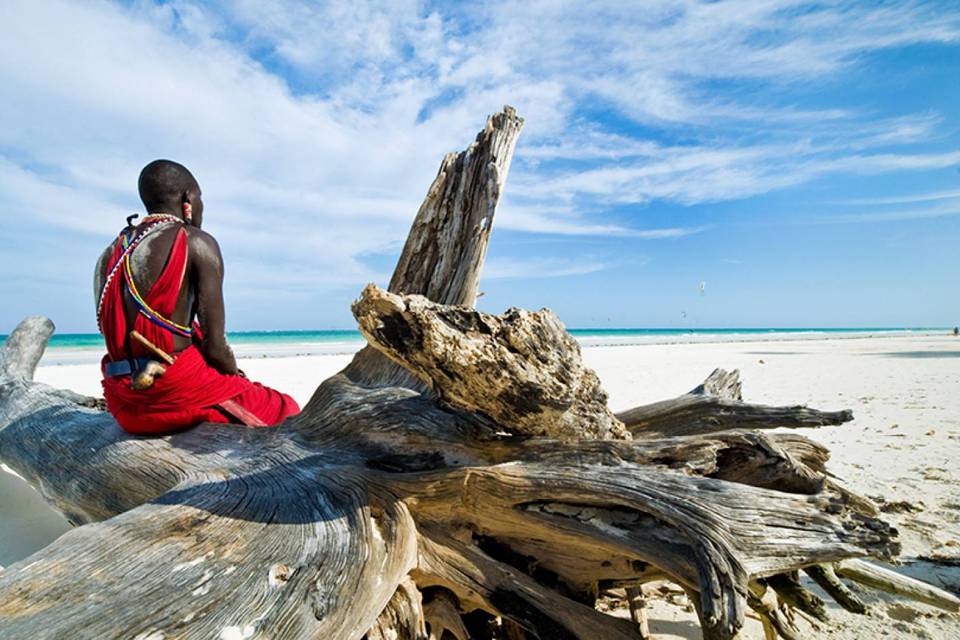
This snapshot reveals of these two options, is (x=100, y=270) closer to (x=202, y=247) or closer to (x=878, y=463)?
(x=202, y=247)

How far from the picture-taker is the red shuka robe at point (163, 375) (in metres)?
2.78

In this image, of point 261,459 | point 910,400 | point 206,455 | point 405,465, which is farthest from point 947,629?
point 910,400

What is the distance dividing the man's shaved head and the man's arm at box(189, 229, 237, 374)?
25 centimetres

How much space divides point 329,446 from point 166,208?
67.2 inches

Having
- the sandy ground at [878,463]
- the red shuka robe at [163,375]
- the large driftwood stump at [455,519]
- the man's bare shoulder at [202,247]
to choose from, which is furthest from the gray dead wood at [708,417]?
the man's bare shoulder at [202,247]

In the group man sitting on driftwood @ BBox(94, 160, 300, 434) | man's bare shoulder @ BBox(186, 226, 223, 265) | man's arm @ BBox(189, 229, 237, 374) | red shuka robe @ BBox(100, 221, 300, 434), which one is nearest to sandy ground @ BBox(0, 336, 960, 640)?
red shuka robe @ BBox(100, 221, 300, 434)

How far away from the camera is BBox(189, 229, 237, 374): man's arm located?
291cm

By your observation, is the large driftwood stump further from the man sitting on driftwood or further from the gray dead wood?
the man sitting on driftwood

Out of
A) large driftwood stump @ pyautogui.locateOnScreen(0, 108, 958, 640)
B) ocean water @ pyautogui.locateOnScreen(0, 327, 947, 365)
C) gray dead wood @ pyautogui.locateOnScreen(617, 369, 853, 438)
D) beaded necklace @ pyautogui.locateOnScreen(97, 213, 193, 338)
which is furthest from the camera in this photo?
ocean water @ pyautogui.locateOnScreen(0, 327, 947, 365)

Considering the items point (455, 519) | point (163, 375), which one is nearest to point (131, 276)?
point (163, 375)

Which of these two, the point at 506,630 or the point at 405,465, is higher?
the point at 405,465

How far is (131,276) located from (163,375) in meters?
0.54

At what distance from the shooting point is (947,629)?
2461 mm

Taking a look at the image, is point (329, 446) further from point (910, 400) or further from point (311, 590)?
point (910, 400)
